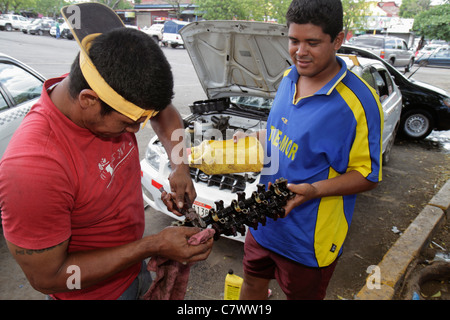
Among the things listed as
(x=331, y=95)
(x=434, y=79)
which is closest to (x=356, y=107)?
(x=331, y=95)

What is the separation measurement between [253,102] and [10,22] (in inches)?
1350

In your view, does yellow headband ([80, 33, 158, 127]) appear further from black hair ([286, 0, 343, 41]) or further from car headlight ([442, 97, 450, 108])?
car headlight ([442, 97, 450, 108])

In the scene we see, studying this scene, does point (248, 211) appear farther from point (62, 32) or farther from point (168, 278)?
point (62, 32)

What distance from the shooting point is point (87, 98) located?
107 cm

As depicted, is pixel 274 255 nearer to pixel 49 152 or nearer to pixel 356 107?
pixel 356 107

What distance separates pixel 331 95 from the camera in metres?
1.60

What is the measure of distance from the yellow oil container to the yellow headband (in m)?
1.24

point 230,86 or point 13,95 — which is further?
point 230,86

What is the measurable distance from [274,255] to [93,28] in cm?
153

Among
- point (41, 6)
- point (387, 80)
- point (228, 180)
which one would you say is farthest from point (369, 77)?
point (41, 6)

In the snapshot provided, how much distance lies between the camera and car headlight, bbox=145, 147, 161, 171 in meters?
3.41

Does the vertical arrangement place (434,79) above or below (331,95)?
below

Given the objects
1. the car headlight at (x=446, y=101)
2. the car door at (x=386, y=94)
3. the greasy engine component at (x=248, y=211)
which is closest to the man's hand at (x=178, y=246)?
the greasy engine component at (x=248, y=211)
